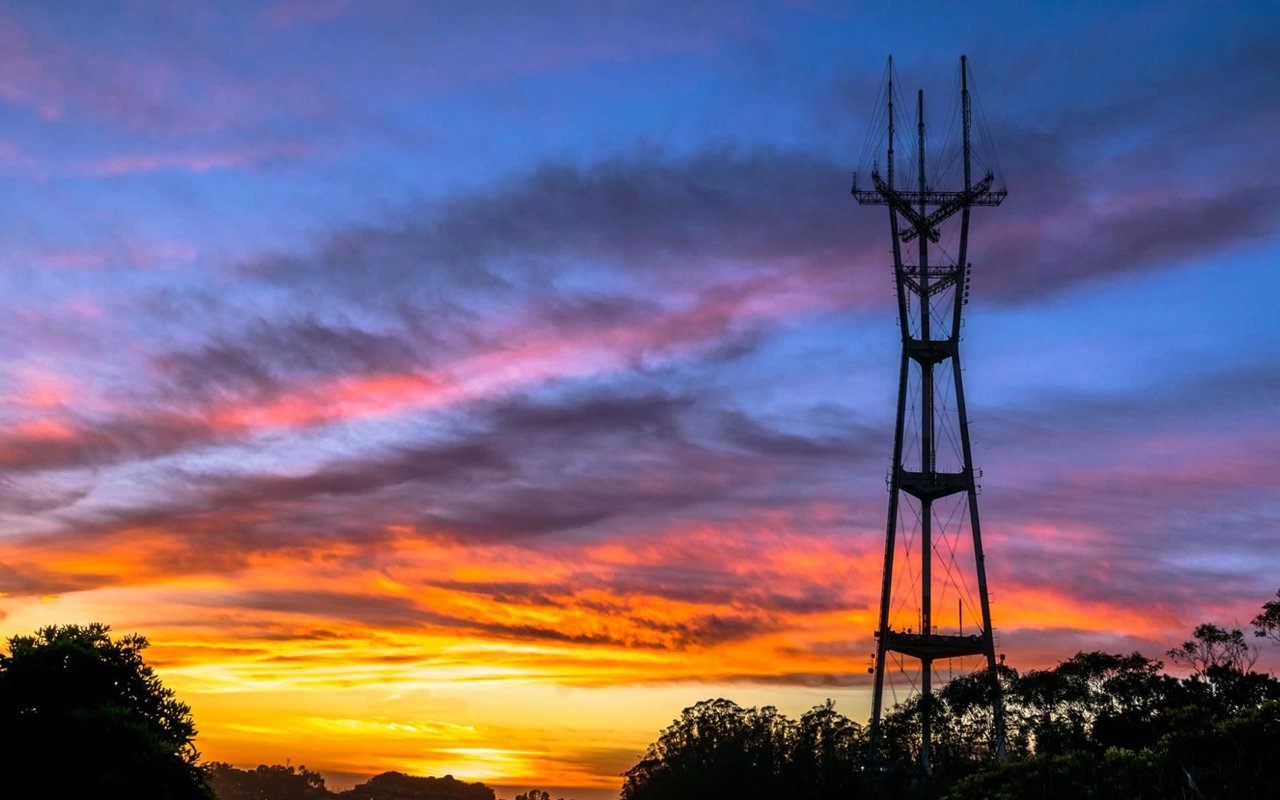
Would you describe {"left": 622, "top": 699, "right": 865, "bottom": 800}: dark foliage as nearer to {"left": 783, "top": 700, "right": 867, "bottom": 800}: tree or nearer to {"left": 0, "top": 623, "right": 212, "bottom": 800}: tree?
{"left": 783, "top": 700, "right": 867, "bottom": 800}: tree

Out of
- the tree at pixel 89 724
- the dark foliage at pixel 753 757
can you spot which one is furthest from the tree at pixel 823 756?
the tree at pixel 89 724

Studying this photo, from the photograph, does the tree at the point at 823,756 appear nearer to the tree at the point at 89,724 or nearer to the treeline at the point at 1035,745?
the treeline at the point at 1035,745

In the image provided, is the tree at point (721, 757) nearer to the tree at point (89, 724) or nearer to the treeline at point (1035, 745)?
the treeline at point (1035, 745)

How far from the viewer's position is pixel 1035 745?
331ft

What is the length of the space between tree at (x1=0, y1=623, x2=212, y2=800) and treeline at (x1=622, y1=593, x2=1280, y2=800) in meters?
42.9

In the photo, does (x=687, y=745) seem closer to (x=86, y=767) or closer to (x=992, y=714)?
(x=992, y=714)

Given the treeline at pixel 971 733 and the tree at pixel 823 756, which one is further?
the tree at pixel 823 756

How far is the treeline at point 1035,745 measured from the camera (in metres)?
57.3

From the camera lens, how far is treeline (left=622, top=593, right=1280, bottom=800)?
57.3 m

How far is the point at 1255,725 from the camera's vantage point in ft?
184

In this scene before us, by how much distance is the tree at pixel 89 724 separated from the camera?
184 ft

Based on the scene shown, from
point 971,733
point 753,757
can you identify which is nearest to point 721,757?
point 753,757

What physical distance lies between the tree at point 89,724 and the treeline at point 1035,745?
141ft

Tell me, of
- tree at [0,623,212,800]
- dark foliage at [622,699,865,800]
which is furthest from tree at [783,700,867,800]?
tree at [0,623,212,800]
